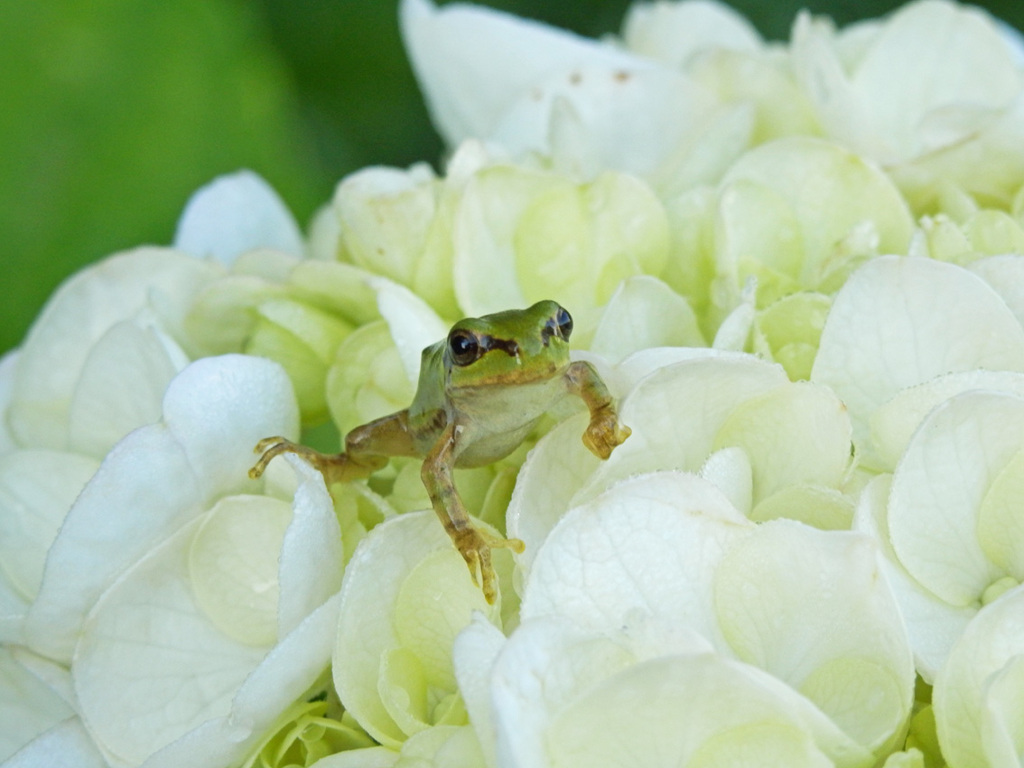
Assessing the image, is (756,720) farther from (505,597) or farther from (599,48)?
(599,48)

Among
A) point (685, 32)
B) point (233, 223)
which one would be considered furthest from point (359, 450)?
point (685, 32)

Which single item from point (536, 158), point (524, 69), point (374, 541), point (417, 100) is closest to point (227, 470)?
point (374, 541)

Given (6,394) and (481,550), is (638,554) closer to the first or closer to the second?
(481,550)

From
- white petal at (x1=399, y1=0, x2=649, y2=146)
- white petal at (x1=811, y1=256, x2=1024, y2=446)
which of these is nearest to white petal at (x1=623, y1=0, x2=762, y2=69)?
white petal at (x1=399, y1=0, x2=649, y2=146)

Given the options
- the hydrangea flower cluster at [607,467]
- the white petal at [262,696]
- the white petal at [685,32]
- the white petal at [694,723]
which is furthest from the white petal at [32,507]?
the white petal at [685,32]

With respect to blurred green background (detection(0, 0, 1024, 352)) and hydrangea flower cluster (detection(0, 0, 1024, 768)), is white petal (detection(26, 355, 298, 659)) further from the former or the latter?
blurred green background (detection(0, 0, 1024, 352))

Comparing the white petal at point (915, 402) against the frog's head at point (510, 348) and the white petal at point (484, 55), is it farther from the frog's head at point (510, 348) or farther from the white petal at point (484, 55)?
the white petal at point (484, 55)
